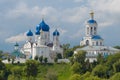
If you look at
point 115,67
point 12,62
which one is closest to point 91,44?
point 12,62

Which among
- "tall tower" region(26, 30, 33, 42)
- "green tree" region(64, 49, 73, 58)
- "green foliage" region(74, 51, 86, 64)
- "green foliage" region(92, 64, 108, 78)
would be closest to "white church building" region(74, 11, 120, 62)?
"green tree" region(64, 49, 73, 58)

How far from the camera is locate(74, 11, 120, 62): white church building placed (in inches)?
3430

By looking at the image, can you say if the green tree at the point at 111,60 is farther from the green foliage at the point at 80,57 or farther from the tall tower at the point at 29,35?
the tall tower at the point at 29,35

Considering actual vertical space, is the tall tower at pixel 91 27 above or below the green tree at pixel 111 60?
above

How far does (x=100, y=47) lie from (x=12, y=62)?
15792mm

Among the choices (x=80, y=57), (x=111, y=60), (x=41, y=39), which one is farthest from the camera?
(x=41, y=39)

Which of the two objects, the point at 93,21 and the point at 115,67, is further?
the point at 93,21

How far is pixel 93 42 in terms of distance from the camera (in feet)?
299

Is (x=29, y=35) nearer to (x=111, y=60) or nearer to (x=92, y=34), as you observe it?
(x=92, y=34)

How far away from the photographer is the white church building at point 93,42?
87125 millimetres

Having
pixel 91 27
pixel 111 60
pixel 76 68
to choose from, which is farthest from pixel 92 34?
pixel 76 68

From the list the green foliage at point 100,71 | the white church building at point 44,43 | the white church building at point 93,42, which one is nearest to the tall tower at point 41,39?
the white church building at point 44,43

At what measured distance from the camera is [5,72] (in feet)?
227

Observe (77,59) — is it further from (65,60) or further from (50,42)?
(50,42)
